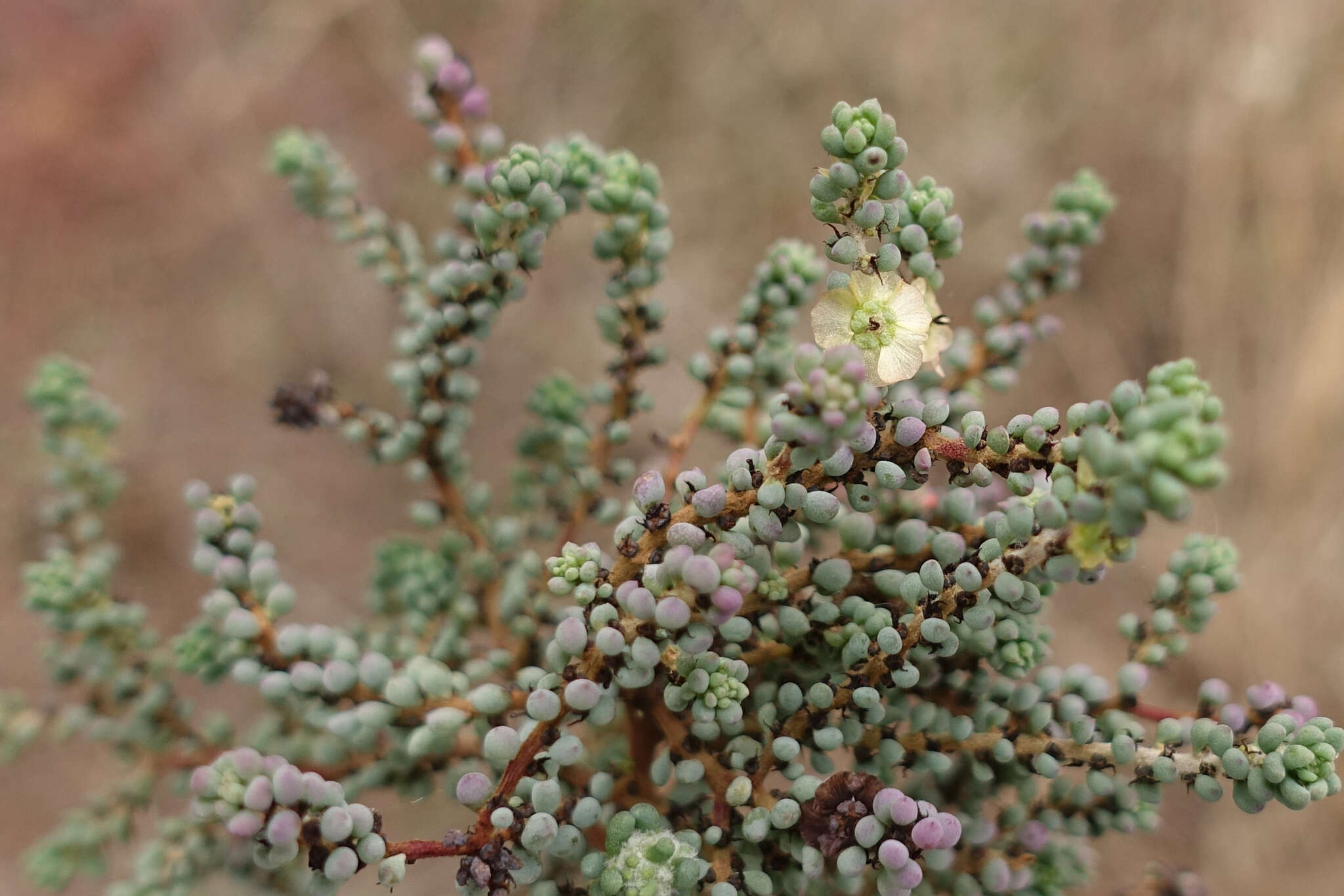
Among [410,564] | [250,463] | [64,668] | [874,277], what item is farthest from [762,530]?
[250,463]

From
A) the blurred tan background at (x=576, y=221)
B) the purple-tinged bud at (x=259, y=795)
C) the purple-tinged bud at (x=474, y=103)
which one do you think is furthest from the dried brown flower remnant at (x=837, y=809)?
the blurred tan background at (x=576, y=221)

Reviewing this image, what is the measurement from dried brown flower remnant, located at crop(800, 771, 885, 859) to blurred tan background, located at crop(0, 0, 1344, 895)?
2061 millimetres

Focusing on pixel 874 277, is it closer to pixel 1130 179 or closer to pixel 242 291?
pixel 1130 179

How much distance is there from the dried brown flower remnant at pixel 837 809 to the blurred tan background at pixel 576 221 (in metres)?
2.06

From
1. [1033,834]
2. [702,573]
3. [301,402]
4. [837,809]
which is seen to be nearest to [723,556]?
[702,573]

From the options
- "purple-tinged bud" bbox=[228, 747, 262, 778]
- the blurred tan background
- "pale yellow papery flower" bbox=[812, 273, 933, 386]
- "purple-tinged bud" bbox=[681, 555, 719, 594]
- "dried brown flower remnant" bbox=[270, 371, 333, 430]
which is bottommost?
"purple-tinged bud" bbox=[228, 747, 262, 778]

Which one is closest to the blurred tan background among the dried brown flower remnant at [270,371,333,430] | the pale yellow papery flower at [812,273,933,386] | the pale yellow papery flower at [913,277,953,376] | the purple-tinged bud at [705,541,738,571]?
the dried brown flower remnant at [270,371,333,430]

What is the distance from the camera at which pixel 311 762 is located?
1.28m

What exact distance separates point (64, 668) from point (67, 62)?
261cm

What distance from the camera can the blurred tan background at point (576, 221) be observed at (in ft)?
8.86

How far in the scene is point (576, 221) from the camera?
2996 millimetres

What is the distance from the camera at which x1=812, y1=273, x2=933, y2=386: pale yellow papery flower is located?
85cm

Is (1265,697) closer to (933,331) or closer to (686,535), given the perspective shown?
(933,331)

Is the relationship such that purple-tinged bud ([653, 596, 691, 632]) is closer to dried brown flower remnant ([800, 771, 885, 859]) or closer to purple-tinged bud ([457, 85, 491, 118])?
dried brown flower remnant ([800, 771, 885, 859])
